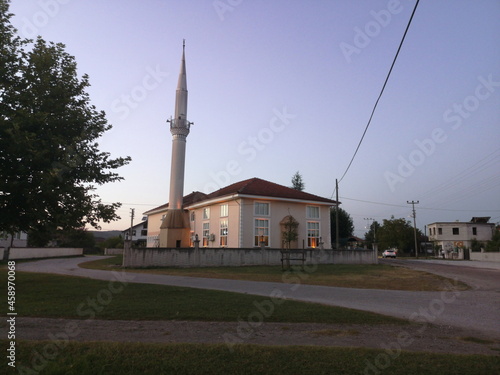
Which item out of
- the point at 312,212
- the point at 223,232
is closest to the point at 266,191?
the point at 312,212

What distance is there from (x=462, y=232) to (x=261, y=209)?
5898 cm

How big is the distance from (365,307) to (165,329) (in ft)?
18.3

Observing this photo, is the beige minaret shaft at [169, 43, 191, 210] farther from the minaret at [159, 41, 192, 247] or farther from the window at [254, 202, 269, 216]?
the window at [254, 202, 269, 216]

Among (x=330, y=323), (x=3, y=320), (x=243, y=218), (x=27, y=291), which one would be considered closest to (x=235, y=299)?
(x=330, y=323)

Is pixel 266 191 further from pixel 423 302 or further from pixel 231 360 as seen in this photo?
pixel 231 360

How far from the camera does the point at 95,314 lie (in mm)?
8391

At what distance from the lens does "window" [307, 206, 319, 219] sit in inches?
1405

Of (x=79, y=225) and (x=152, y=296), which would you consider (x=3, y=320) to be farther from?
(x=79, y=225)

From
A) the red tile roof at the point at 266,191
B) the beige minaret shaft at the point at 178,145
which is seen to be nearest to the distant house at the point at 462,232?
the red tile roof at the point at 266,191

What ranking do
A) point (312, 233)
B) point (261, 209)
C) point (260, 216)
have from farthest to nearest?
point (312, 233) < point (261, 209) < point (260, 216)

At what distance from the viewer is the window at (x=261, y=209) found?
32844 millimetres

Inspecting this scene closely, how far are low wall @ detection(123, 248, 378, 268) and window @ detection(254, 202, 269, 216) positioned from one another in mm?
6270

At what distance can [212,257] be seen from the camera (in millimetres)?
25141

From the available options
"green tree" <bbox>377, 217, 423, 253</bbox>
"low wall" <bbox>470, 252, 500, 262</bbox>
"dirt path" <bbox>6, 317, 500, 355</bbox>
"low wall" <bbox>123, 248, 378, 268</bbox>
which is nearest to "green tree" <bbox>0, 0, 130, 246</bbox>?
"dirt path" <bbox>6, 317, 500, 355</bbox>
